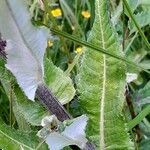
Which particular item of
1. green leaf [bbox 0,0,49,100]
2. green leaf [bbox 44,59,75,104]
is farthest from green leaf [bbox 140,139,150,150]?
green leaf [bbox 0,0,49,100]

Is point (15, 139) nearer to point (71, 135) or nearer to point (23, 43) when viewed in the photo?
point (71, 135)

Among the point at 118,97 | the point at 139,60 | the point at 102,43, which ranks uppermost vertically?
the point at 102,43

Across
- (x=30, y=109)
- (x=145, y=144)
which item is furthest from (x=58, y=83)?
(x=145, y=144)

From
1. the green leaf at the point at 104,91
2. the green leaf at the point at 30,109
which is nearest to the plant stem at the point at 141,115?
the green leaf at the point at 104,91

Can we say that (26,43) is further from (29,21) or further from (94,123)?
(94,123)

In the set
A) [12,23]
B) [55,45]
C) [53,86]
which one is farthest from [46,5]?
[55,45]

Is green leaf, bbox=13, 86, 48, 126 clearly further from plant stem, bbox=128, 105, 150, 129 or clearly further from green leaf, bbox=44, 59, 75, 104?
plant stem, bbox=128, 105, 150, 129
